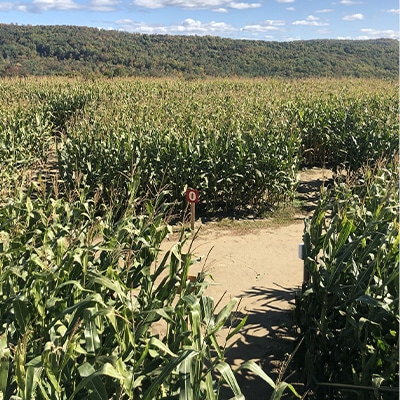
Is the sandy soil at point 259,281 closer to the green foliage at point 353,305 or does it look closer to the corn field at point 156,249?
the corn field at point 156,249

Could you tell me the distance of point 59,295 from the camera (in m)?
2.87

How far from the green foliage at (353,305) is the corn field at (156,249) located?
0.6 inches

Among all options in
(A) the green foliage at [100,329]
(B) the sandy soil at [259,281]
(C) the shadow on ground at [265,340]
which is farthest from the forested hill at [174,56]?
(A) the green foliage at [100,329]

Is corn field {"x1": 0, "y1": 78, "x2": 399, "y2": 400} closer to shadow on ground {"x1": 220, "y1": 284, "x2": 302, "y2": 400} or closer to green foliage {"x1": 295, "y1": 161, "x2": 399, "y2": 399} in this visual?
green foliage {"x1": 295, "y1": 161, "x2": 399, "y2": 399}

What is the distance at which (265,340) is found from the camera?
13.4 feet

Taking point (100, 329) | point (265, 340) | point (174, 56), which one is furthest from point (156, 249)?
point (174, 56)

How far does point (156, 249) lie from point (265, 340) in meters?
1.50

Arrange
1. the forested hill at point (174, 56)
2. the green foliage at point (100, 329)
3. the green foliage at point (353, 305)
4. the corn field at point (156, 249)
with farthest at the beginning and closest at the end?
the forested hill at point (174, 56)
the green foliage at point (353, 305)
the corn field at point (156, 249)
the green foliage at point (100, 329)

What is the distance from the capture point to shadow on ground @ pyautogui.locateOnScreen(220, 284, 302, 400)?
3.45 meters

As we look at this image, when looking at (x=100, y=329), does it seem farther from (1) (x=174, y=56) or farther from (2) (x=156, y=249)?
(1) (x=174, y=56)

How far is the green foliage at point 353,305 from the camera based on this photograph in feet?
8.54

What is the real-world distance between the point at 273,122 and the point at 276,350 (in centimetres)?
549

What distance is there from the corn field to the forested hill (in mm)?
27013

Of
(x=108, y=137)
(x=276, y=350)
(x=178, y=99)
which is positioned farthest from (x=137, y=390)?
(x=178, y=99)
